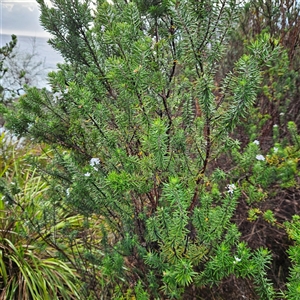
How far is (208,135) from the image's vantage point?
3.66ft

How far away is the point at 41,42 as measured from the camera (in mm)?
6168

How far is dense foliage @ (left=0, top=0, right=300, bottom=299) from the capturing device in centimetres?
99

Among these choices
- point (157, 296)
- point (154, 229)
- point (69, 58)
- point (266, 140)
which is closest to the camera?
point (154, 229)

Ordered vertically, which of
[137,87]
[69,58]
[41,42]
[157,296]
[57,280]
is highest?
[41,42]

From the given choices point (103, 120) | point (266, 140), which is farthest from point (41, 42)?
point (103, 120)

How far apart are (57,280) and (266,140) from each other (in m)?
2.00

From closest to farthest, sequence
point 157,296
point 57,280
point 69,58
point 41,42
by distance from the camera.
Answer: point 157,296 < point 69,58 < point 57,280 < point 41,42

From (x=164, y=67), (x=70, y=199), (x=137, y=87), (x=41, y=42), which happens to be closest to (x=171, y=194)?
(x=137, y=87)

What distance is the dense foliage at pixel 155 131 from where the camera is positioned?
988mm

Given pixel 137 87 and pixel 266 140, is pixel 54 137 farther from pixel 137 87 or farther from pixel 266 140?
pixel 266 140

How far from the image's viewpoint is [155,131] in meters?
0.93

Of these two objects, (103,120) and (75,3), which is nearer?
(103,120)

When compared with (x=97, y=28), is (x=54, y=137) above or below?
below

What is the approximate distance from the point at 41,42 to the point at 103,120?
5805mm
